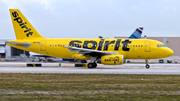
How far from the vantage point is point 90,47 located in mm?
36125

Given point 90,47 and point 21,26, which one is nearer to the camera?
point 90,47

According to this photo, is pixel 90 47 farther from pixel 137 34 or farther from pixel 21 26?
pixel 137 34

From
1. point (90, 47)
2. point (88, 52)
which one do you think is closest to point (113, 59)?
point (88, 52)

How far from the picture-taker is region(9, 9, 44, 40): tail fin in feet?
125

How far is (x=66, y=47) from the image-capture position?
33656mm

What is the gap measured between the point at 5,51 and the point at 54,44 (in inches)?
2012

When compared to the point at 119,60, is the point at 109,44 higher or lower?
higher

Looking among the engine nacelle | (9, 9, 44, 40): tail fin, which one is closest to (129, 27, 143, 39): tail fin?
(9, 9, 44, 40): tail fin

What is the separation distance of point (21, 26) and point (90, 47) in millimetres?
10754

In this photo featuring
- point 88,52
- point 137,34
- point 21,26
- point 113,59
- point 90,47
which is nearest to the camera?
point 113,59

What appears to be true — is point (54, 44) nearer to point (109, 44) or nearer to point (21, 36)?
point (21, 36)

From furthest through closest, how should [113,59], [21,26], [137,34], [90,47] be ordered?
[137,34], [21,26], [90,47], [113,59]

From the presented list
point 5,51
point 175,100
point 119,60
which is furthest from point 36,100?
point 5,51

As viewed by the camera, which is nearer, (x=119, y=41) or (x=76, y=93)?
(x=76, y=93)
